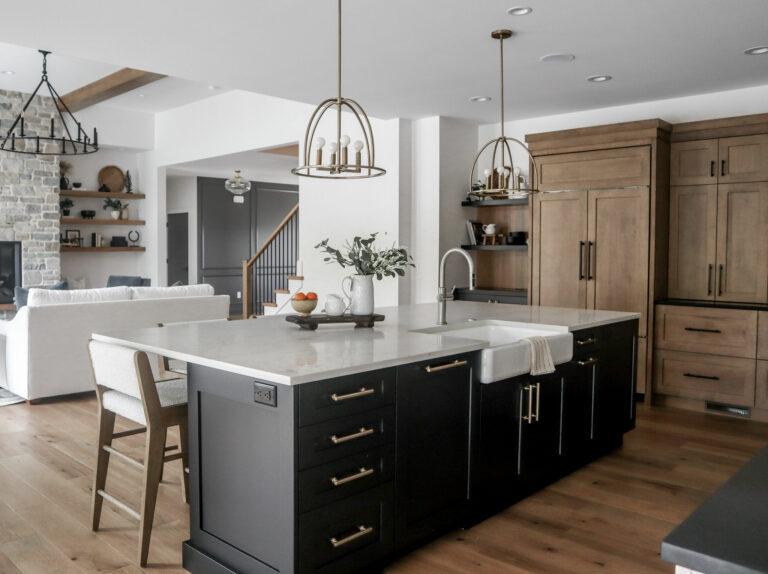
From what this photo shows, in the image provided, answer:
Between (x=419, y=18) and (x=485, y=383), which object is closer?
(x=485, y=383)

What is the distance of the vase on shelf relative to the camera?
3.38m

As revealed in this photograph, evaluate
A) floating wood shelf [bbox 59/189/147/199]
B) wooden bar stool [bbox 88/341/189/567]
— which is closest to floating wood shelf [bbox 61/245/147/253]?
floating wood shelf [bbox 59/189/147/199]

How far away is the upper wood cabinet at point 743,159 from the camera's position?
482cm

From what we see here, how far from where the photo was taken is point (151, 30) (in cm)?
382

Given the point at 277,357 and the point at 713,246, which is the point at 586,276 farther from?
the point at 277,357

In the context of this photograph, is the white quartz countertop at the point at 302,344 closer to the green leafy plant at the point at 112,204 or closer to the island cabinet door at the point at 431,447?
the island cabinet door at the point at 431,447

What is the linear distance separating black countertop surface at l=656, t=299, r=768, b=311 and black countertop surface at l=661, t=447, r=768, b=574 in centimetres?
424

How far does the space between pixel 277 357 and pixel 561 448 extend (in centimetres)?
181

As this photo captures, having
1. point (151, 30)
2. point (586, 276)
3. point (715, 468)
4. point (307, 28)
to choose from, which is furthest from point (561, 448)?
point (151, 30)

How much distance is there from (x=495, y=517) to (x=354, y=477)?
105 centimetres

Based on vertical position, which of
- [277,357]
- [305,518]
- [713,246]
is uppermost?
[713,246]

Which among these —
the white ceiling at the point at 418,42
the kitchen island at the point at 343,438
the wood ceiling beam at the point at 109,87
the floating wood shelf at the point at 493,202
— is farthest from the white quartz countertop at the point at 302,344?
the wood ceiling beam at the point at 109,87

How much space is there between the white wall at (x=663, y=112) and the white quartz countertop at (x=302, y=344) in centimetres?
248

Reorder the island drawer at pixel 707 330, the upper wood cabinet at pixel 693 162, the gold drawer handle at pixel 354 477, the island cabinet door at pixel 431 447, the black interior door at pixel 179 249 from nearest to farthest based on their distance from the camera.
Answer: the gold drawer handle at pixel 354 477 → the island cabinet door at pixel 431 447 → the island drawer at pixel 707 330 → the upper wood cabinet at pixel 693 162 → the black interior door at pixel 179 249
